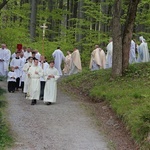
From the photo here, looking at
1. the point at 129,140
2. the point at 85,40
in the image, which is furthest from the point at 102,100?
the point at 85,40

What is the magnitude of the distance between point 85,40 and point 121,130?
76.7ft

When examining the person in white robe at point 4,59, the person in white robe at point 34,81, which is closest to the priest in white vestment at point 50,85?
the person in white robe at point 34,81

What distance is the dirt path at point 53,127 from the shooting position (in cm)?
944

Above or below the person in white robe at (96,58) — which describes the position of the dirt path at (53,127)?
below

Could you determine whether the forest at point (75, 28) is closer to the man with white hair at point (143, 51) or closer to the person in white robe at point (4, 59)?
the man with white hair at point (143, 51)

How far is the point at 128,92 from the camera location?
1373cm

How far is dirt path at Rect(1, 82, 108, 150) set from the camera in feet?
31.0

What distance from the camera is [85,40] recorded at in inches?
1334

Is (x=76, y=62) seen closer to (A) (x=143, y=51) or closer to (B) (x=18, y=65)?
(A) (x=143, y=51)

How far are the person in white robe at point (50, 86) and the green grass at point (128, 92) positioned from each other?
1.75 metres

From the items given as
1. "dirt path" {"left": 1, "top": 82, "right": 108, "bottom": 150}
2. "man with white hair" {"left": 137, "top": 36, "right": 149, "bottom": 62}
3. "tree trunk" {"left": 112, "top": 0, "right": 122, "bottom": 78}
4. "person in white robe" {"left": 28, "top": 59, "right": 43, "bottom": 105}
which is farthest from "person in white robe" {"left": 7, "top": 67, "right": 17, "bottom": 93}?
"man with white hair" {"left": 137, "top": 36, "right": 149, "bottom": 62}

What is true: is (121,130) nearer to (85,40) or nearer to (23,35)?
(23,35)

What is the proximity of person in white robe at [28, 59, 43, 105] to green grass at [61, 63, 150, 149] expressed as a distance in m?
2.35

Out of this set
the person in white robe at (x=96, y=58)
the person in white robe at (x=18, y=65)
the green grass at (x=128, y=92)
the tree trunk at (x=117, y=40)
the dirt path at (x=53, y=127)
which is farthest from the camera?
the person in white robe at (x=96, y=58)
